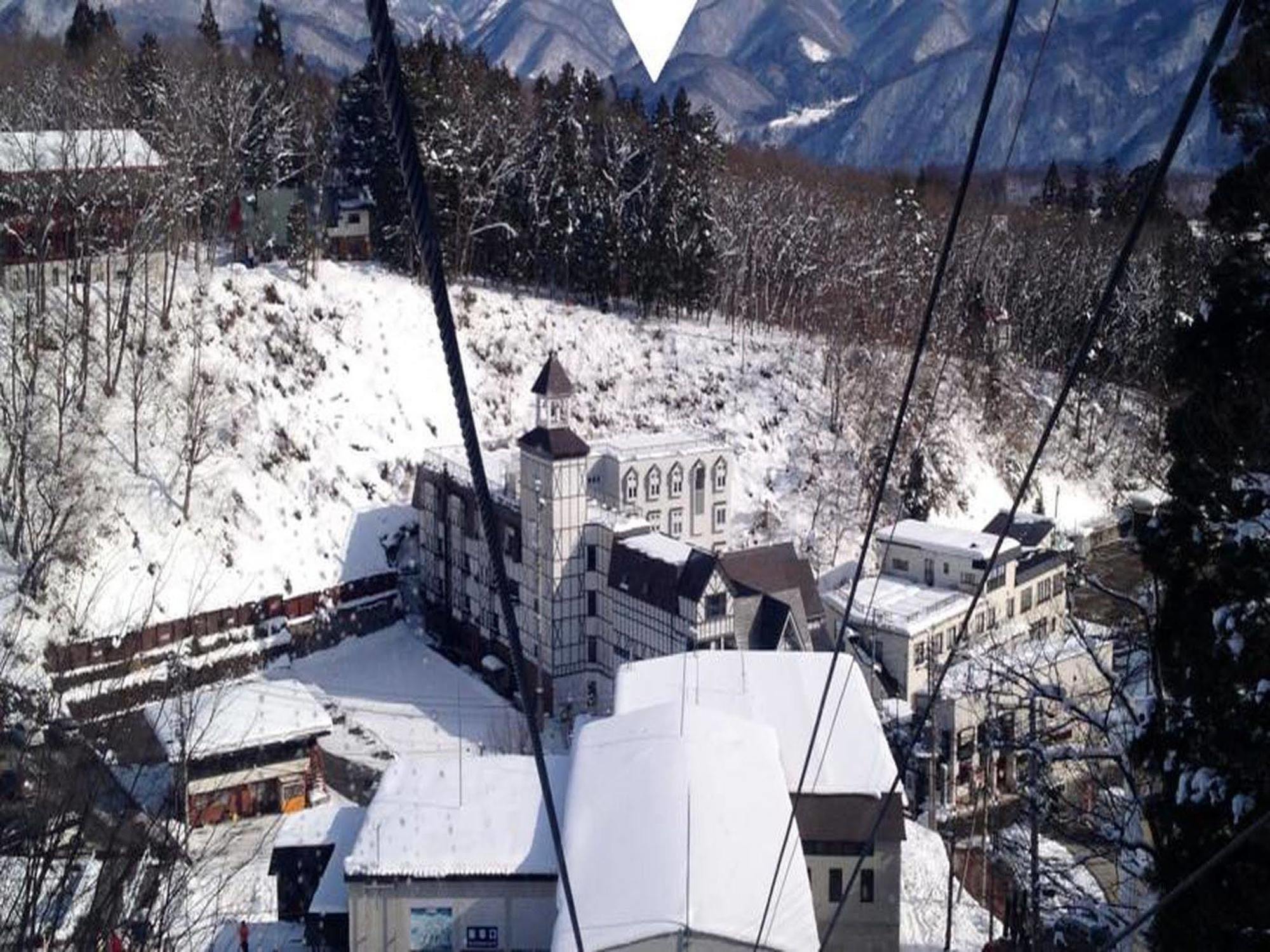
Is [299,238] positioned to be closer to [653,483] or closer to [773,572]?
[653,483]

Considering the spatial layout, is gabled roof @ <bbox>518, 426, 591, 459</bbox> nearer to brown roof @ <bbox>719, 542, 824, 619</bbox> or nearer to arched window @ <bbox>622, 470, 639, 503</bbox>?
arched window @ <bbox>622, 470, 639, 503</bbox>

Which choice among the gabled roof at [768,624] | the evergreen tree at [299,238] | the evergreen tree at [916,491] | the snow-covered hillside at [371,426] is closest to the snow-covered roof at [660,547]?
the gabled roof at [768,624]

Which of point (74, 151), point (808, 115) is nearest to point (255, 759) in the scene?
point (74, 151)

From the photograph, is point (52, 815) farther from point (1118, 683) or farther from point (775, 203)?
point (775, 203)

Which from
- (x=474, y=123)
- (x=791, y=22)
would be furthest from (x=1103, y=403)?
(x=791, y=22)

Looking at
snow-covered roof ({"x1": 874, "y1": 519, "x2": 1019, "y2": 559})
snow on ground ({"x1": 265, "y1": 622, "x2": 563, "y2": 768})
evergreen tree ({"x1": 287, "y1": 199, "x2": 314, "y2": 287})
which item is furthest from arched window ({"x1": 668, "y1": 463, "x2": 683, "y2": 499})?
evergreen tree ({"x1": 287, "y1": 199, "x2": 314, "y2": 287})
